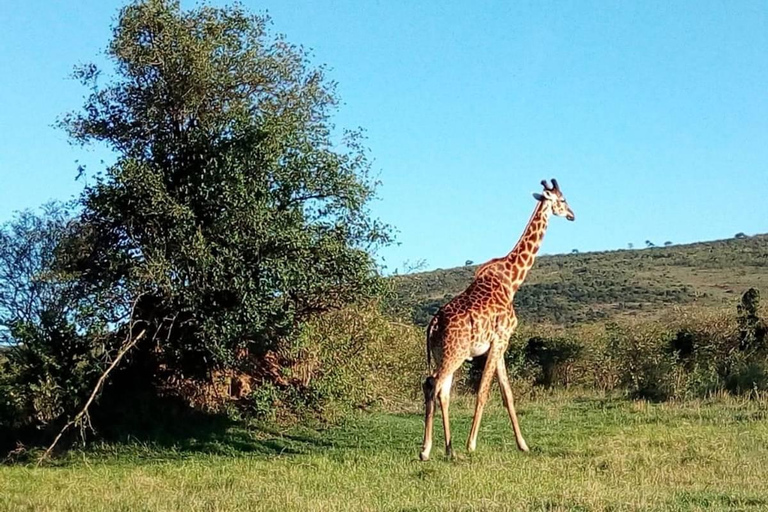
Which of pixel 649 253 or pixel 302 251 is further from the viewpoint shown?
pixel 649 253

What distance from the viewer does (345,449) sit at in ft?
55.3

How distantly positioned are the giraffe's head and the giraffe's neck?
83 mm

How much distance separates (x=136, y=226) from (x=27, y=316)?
2.71 metres

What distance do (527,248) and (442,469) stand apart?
4.97 metres

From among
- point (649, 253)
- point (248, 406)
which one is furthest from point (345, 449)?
point (649, 253)

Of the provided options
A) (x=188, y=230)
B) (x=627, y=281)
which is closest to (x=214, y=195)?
(x=188, y=230)

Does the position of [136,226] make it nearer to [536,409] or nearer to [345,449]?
[345,449]

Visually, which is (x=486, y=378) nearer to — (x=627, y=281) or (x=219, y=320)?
(x=219, y=320)

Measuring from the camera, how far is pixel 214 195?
54.5ft

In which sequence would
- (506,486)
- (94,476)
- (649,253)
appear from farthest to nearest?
1. (649,253)
2. (94,476)
3. (506,486)

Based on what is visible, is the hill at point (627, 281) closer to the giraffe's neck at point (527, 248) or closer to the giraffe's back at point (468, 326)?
the giraffe's neck at point (527, 248)

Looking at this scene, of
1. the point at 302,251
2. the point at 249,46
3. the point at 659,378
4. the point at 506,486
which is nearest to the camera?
the point at 506,486

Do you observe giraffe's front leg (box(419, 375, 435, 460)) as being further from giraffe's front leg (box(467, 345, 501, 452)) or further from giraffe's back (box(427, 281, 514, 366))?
giraffe's front leg (box(467, 345, 501, 452))

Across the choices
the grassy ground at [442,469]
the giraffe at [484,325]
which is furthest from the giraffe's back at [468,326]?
the grassy ground at [442,469]
